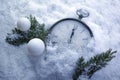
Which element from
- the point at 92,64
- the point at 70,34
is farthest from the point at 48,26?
the point at 92,64

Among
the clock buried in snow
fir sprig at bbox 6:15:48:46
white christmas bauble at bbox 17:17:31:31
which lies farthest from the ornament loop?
white christmas bauble at bbox 17:17:31:31

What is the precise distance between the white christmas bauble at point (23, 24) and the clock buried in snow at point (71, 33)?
0.18 meters

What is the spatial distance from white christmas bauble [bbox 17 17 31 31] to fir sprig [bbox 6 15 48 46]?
56 mm

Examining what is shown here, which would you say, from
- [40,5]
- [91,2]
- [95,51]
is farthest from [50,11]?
[95,51]

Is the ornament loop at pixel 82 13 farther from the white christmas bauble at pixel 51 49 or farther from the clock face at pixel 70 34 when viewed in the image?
the white christmas bauble at pixel 51 49

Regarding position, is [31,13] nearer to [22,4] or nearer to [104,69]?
[22,4]

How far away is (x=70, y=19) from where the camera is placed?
1646 mm

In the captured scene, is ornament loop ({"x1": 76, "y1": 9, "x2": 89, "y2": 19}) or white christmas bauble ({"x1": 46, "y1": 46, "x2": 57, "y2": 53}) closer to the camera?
white christmas bauble ({"x1": 46, "y1": 46, "x2": 57, "y2": 53})

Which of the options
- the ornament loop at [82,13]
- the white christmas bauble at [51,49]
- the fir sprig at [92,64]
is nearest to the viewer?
the fir sprig at [92,64]

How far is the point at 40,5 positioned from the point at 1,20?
313 mm

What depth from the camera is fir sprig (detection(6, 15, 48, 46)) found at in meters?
1.52

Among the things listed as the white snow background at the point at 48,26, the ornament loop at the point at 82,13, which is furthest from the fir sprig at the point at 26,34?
the ornament loop at the point at 82,13

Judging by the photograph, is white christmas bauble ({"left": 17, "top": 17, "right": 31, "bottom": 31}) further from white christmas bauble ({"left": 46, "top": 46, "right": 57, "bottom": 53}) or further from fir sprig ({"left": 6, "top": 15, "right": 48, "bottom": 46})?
white christmas bauble ({"left": 46, "top": 46, "right": 57, "bottom": 53})

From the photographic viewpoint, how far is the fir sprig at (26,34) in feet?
4.99
